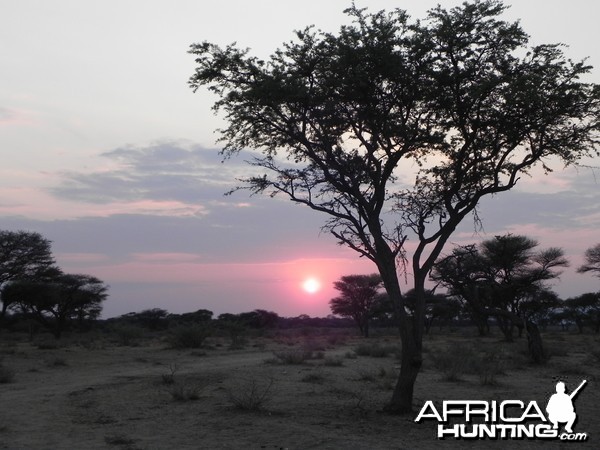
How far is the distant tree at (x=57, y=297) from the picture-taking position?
139ft

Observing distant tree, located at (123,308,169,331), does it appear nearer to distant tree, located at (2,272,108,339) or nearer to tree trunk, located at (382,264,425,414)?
distant tree, located at (2,272,108,339)

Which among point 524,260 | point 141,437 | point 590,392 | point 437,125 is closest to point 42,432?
point 141,437

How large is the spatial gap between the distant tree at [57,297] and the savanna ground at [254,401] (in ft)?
65.4

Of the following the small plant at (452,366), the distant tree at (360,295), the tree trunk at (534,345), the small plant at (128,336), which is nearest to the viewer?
the small plant at (452,366)

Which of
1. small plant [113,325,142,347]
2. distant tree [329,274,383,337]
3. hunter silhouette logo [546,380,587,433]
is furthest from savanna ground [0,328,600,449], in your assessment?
distant tree [329,274,383,337]

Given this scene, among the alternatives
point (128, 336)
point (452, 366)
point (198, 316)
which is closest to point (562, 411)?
point (452, 366)

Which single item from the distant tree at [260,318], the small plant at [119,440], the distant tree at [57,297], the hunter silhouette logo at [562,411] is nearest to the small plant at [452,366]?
the hunter silhouette logo at [562,411]

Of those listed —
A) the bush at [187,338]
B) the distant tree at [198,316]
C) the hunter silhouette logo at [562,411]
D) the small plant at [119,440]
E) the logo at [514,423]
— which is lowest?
the small plant at [119,440]

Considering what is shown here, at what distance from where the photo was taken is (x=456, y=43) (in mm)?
11023

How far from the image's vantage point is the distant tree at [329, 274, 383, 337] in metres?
58.6

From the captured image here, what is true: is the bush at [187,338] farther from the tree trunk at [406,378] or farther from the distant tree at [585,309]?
the distant tree at [585,309]

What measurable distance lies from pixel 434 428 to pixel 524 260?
1139 inches

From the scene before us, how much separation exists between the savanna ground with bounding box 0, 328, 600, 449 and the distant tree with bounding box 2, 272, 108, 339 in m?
19.9

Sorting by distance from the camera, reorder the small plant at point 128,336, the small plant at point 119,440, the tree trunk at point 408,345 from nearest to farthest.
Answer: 1. the small plant at point 119,440
2. the tree trunk at point 408,345
3. the small plant at point 128,336
